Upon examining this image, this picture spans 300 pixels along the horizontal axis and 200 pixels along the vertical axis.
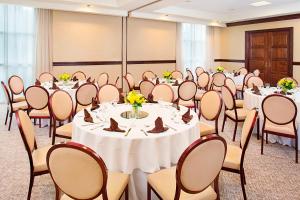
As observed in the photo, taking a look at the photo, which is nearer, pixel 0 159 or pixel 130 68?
pixel 0 159

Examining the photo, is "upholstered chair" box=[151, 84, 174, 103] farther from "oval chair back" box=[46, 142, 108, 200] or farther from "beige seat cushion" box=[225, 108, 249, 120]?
"oval chair back" box=[46, 142, 108, 200]

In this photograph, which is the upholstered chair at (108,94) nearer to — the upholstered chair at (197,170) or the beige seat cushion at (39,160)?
the beige seat cushion at (39,160)

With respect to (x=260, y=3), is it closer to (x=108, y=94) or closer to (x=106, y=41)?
(x=106, y=41)

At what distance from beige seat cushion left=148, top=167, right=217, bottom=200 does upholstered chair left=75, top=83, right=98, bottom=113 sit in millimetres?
3244

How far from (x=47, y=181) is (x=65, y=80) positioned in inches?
142

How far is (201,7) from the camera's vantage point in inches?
398

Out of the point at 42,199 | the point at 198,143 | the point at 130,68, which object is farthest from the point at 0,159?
the point at 130,68

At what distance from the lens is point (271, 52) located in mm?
10789

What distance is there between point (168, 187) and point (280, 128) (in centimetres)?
271

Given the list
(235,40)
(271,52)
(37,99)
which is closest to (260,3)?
(271,52)

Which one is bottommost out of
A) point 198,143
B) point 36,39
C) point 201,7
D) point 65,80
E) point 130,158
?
point 130,158

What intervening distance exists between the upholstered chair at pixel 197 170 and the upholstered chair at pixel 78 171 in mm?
537

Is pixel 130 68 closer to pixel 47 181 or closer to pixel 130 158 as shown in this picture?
pixel 47 181

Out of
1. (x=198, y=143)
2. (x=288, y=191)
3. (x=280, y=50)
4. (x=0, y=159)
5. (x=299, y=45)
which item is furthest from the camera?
(x=280, y=50)
